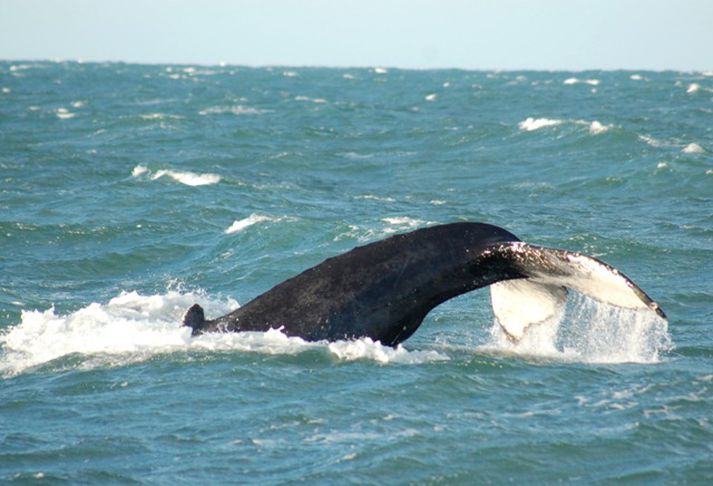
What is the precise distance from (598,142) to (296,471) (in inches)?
1368

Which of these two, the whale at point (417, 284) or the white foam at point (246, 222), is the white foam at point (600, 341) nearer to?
the whale at point (417, 284)

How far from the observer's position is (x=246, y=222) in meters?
26.7

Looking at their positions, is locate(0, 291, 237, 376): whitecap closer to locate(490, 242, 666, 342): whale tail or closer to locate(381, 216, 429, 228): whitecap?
locate(490, 242, 666, 342): whale tail

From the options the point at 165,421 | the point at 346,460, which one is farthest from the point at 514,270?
the point at 165,421

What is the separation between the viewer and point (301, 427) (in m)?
11.4

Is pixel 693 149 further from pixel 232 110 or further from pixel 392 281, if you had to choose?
pixel 232 110

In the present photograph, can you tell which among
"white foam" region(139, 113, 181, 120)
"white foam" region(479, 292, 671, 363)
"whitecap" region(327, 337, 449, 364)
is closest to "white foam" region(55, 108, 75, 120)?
"white foam" region(139, 113, 181, 120)

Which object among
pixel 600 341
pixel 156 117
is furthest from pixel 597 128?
pixel 600 341

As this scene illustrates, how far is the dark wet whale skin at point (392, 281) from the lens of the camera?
1169 cm

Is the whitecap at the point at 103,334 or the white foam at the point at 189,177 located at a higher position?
the white foam at the point at 189,177

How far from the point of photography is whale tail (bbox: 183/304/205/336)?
13.4m

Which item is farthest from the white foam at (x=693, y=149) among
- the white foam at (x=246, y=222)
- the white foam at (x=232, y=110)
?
the white foam at (x=232, y=110)

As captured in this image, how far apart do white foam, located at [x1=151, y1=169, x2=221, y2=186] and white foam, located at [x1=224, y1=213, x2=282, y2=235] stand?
7.48m

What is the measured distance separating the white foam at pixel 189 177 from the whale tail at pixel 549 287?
75.7 feet
